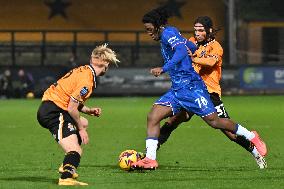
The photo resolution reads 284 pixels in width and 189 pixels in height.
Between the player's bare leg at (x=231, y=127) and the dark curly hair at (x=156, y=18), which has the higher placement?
the dark curly hair at (x=156, y=18)

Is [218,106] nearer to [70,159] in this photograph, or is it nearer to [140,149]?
[70,159]

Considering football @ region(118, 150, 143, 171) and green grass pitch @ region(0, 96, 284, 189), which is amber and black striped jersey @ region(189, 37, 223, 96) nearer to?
green grass pitch @ region(0, 96, 284, 189)

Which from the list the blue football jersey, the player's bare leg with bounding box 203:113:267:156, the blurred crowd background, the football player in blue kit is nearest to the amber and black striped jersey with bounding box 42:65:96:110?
the blue football jersey

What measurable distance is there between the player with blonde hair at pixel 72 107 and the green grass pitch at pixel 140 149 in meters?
0.42

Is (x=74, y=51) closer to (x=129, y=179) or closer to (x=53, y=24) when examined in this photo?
(x=53, y=24)

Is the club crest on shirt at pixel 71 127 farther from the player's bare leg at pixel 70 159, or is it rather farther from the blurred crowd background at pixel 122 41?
the blurred crowd background at pixel 122 41

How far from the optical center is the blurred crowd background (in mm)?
39281

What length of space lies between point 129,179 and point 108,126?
11435 mm

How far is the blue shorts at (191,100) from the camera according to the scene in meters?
12.7

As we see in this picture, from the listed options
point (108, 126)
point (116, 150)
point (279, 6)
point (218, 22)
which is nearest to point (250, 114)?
point (108, 126)

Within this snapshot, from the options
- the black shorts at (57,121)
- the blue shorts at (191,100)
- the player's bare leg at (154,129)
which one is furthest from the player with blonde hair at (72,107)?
the blue shorts at (191,100)

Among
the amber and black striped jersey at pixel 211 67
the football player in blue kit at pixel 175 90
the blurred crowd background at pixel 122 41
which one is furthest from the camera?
the blurred crowd background at pixel 122 41

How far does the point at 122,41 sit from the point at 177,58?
111 feet

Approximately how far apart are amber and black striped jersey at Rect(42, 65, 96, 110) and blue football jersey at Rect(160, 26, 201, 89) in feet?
4.81
